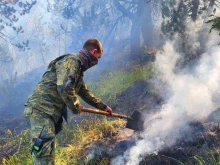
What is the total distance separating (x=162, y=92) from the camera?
7.70 meters

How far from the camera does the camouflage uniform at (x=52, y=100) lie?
10.4ft

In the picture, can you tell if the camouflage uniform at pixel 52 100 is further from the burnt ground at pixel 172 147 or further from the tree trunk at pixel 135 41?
the tree trunk at pixel 135 41

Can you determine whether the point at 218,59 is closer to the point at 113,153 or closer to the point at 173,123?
the point at 173,123

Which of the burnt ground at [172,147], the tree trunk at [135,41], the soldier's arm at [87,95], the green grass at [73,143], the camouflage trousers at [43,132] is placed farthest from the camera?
the tree trunk at [135,41]

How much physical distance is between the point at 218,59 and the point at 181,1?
2678mm

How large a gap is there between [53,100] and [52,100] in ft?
0.05

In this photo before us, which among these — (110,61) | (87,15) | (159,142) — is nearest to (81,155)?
(159,142)

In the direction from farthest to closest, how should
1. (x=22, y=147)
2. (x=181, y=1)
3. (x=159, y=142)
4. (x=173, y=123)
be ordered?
(x=181, y=1), (x=22, y=147), (x=173, y=123), (x=159, y=142)

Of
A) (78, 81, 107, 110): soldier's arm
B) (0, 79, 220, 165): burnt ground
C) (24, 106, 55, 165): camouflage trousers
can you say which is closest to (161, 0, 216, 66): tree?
(0, 79, 220, 165): burnt ground

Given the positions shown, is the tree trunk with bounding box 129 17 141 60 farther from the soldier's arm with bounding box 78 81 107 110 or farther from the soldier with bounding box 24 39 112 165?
the soldier with bounding box 24 39 112 165

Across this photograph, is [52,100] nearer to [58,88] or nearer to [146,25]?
[58,88]

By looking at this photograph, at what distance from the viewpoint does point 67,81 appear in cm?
320

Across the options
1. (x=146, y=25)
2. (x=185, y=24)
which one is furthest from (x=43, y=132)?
(x=146, y=25)

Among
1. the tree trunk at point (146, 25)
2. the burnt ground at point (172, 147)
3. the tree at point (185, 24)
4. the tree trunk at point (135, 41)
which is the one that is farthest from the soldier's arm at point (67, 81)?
the tree trunk at point (146, 25)
